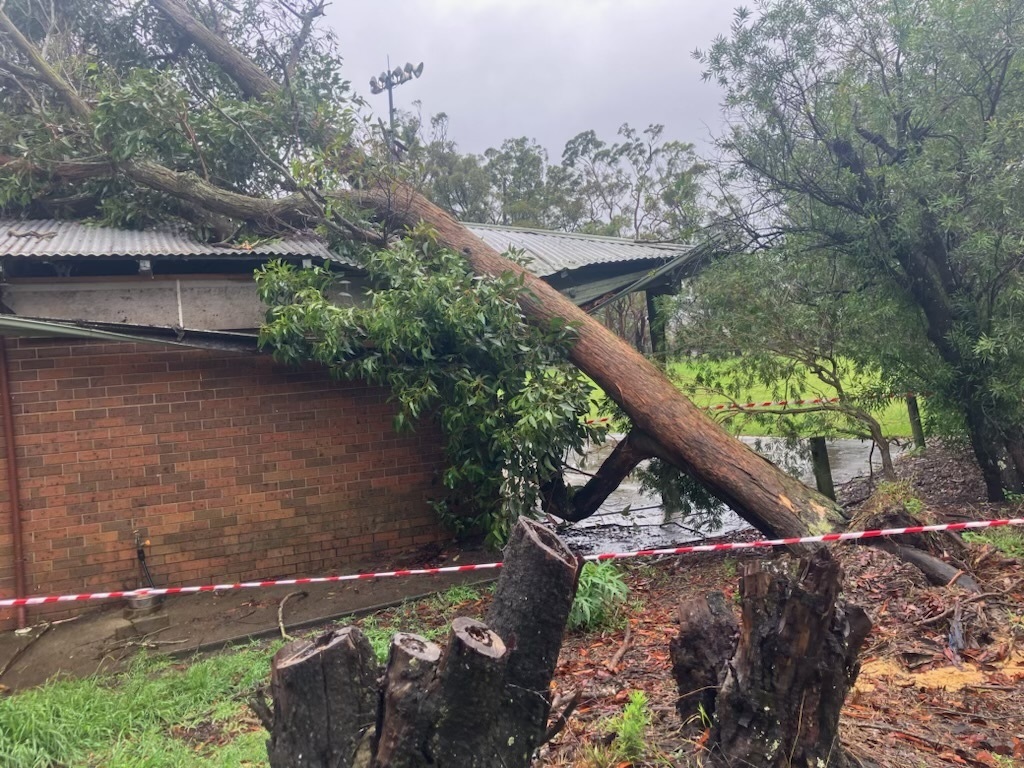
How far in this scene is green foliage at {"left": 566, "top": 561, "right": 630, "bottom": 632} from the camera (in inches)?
199

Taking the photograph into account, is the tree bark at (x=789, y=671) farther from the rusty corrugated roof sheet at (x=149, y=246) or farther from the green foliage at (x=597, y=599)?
the rusty corrugated roof sheet at (x=149, y=246)

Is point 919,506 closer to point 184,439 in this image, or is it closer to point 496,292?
point 496,292

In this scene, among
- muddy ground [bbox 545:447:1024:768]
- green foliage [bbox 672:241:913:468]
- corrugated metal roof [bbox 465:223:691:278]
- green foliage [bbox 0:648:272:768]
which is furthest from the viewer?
corrugated metal roof [bbox 465:223:691:278]

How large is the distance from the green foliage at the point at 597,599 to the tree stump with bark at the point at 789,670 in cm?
243

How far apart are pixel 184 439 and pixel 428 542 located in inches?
98.0

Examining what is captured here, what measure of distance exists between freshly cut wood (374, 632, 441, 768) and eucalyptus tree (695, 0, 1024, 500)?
567 centimetres

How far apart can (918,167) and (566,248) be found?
4933 millimetres

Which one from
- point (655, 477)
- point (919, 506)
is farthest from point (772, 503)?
point (655, 477)

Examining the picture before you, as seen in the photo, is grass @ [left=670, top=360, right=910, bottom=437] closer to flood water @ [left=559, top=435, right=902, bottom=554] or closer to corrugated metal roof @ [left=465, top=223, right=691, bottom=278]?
flood water @ [left=559, top=435, right=902, bottom=554]

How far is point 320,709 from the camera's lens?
2.27 meters

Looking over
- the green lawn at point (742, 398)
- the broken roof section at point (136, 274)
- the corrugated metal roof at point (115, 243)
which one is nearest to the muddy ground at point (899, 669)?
the green lawn at point (742, 398)

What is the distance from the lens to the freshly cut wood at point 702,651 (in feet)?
9.38

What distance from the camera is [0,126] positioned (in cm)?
732

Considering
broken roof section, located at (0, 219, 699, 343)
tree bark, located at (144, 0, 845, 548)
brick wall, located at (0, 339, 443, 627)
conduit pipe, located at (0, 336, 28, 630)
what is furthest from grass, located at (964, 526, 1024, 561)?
conduit pipe, located at (0, 336, 28, 630)
